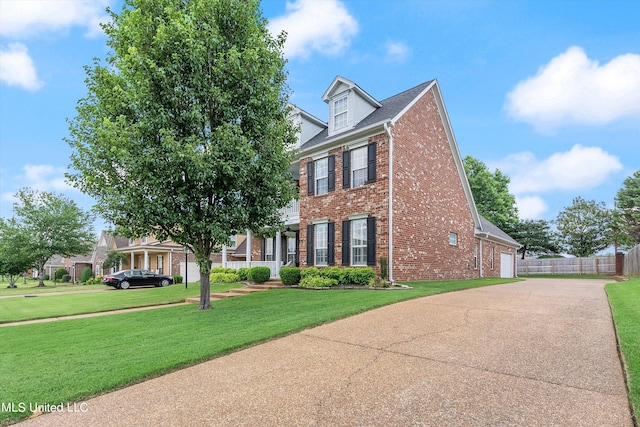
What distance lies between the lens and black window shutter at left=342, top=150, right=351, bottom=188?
565 inches

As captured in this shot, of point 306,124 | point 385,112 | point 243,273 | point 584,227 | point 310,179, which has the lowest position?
point 243,273

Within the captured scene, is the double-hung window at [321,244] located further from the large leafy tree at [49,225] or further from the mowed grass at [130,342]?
the large leafy tree at [49,225]

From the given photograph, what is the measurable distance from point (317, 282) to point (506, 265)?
18.0 m

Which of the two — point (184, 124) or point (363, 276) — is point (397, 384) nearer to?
point (184, 124)

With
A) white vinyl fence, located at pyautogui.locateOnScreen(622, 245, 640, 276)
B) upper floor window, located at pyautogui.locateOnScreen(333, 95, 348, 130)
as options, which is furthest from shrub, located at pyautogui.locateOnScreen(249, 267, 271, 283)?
white vinyl fence, located at pyautogui.locateOnScreen(622, 245, 640, 276)

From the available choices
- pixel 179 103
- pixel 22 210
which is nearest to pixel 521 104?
pixel 179 103

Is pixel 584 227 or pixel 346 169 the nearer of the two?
pixel 346 169

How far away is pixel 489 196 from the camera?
118ft

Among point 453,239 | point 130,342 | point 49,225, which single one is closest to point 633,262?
point 453,239

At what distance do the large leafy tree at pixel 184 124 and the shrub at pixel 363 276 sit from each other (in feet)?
15.2

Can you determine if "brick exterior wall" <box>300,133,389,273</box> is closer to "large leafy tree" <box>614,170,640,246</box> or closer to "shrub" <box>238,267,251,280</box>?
"shrub" <box>238,267,251,280</box>

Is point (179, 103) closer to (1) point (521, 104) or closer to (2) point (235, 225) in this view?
(2) point (235, 225)

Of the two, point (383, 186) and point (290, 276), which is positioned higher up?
point (383, 186)

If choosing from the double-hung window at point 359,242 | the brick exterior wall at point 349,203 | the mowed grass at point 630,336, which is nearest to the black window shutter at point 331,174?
the brick exterior wall at point 349,203
